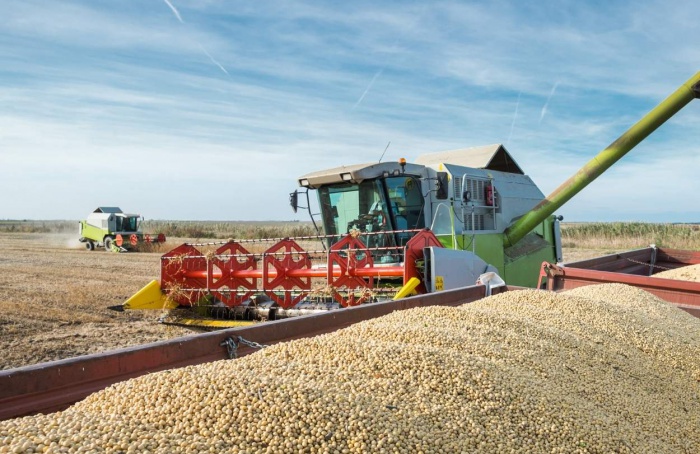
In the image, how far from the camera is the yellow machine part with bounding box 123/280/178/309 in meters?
7.50

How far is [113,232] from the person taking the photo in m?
26.3

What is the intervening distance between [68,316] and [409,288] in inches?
224

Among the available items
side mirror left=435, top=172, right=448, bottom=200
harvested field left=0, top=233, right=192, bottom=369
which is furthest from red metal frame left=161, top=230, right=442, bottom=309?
side mirror left=435, top=172, right=448, bottom=200

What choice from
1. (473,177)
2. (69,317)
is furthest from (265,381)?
(69,317)

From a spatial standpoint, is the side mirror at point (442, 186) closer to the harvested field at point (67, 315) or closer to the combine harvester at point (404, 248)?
the combine harvester at point (404, 248)

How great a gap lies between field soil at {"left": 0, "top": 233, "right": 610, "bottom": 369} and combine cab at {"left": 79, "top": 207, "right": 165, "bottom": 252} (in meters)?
9.44

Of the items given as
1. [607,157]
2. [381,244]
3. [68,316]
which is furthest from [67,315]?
[607,157]

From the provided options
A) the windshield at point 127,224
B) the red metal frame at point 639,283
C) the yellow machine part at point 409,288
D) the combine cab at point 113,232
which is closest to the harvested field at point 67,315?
the yellow machine part at point 409,288

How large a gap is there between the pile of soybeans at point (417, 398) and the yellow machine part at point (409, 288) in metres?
1.63

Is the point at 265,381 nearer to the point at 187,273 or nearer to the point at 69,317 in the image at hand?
the point at 187,273

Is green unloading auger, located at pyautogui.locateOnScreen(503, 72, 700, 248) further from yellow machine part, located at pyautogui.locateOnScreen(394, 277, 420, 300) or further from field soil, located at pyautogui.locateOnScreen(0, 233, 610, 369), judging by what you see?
field soil, located at pyautogui.locateOnScreen(0, 233, 610, 369)

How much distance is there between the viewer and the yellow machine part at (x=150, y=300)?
24.6ft

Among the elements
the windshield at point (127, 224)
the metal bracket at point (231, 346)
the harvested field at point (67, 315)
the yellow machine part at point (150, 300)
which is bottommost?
the harvested field at point (67, 315)

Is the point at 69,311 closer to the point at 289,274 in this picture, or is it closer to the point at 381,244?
the point at 289,274
